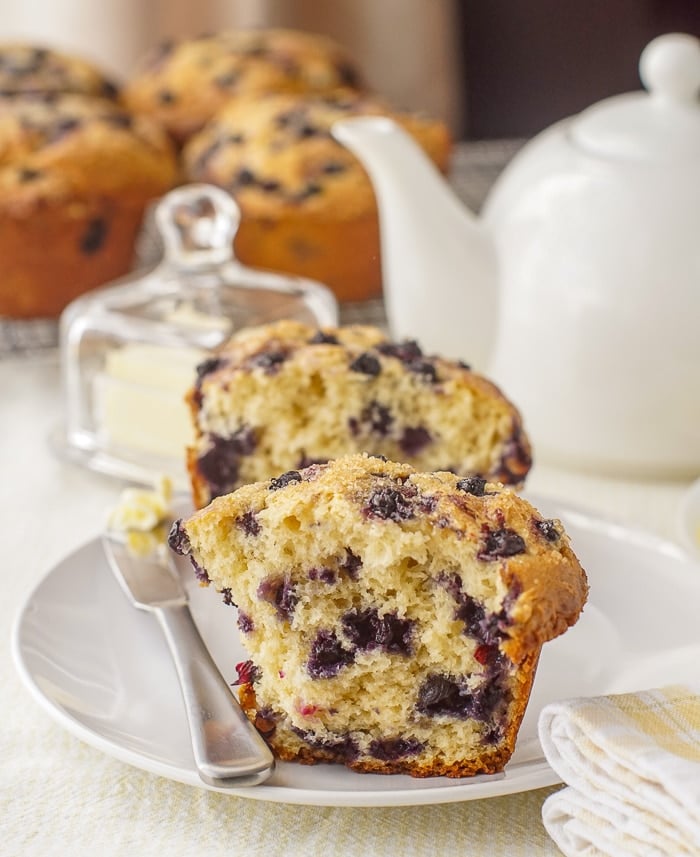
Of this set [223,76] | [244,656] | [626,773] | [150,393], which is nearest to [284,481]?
[244,656]

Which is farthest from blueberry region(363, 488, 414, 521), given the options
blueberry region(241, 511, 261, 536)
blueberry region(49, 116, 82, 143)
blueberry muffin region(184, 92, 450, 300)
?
blueberry region(49, 116, 82, 143)

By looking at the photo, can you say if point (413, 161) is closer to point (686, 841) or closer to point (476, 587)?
point (476, 587)

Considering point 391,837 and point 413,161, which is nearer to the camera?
point 391,837

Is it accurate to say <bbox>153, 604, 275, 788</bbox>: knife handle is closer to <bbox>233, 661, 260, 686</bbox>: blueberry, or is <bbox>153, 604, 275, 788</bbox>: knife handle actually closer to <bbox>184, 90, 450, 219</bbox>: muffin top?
<bbox>233, 661, 260, 686</bbox>: blueberry

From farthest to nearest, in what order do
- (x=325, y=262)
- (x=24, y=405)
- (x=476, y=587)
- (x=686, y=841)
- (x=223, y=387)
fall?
(x=325, y=262), (x=24, y=405), (x=223, y=387), (x=476, y=587), (x=686, y=841)

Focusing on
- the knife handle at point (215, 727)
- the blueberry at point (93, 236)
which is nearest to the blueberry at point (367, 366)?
the knife handle at point (215, 727)

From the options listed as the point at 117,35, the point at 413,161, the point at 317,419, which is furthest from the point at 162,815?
the point at 117,35

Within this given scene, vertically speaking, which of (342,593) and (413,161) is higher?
(413,161)

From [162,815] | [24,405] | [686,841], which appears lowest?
[24,405]

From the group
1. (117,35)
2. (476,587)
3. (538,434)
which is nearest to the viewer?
(476,587)
